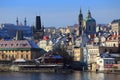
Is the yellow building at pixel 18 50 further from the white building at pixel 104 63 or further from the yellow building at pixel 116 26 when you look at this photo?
the yellow building at pixel 116 26

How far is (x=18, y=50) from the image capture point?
89.4 meters

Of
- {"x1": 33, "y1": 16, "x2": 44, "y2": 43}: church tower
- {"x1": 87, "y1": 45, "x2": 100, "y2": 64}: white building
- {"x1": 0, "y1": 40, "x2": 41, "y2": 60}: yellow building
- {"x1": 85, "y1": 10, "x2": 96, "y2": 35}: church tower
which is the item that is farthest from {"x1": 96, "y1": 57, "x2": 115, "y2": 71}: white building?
{"x1": 33, "y1": 16, "x2": 44, "y2": 43}: church tower

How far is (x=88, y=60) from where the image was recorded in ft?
286

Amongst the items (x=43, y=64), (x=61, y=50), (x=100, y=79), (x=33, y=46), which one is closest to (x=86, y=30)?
(x=61, y=50)

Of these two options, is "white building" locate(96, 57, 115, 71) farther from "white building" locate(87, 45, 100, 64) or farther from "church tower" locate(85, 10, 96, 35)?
"church tower" locate(85, 10, 96, 35)

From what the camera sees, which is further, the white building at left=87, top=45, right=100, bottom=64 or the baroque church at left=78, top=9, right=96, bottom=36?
the baroque church at left=78, top=9, right=96, bottom=36

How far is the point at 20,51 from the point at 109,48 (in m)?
12.8

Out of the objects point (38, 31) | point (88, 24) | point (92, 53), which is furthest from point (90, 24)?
point (92, 53)

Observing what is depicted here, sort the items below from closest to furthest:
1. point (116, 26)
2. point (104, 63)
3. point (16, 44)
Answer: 1. point (104, 63)
2. point (16, 44)
3. point (116, 26)

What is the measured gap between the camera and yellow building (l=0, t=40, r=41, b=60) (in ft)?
292

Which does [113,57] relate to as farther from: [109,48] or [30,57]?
[30,57]

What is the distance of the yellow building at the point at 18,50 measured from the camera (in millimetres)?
89062

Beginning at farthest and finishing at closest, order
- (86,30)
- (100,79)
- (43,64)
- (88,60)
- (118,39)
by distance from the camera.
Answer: (86,30), (118,39), (88,60), (43,64), (100,79)

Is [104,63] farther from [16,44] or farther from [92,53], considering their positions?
[16,44]
